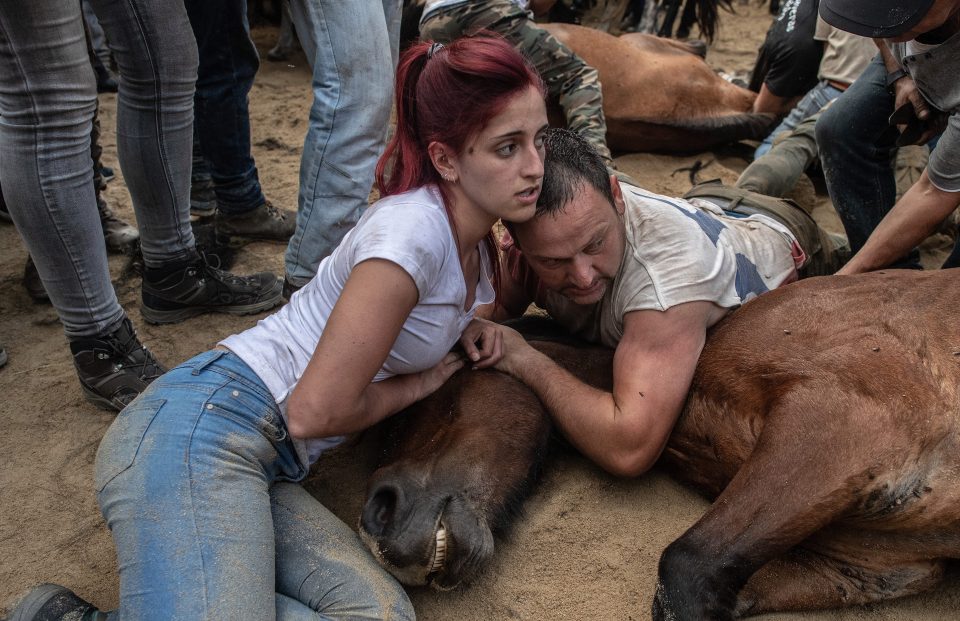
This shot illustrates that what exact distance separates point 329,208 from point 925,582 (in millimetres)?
2283

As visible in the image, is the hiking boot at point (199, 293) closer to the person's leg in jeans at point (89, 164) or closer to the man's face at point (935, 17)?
the person's leg in jeans at point (89, 164)

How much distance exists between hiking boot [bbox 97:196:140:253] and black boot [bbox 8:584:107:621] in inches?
89.3

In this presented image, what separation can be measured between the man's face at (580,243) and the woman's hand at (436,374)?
39 cm

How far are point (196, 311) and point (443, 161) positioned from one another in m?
1.81

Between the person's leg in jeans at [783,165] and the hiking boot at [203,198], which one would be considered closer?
the hiking boot at [203,198]

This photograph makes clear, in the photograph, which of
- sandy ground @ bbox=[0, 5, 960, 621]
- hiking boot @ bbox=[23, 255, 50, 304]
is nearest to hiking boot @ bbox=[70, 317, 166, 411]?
sandy ground @ bbox=[0, 5, 960, 621]

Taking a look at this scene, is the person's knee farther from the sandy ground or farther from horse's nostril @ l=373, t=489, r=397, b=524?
horse's nostril @ l=373, t=489, r=397, b=524

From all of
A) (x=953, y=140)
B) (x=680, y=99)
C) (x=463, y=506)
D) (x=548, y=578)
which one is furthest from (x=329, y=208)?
(x=680, y=99)

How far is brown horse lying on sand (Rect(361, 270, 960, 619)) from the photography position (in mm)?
1966

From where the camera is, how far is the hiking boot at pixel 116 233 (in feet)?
12.8

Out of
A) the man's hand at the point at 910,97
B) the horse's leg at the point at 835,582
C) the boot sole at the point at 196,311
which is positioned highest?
the man's hand at the point at 910,97

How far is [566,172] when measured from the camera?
2.21 m

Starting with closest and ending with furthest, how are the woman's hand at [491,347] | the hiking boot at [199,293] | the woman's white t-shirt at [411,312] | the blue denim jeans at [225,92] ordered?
the woman's white t-shirt at [411,312]
the woman's hand at [491,347]
the hiking boot at [199,293]
the blue denim jeans at [225,92]

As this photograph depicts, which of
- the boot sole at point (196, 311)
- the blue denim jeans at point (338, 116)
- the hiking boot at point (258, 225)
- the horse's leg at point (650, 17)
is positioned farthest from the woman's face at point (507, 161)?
the horse's leg at point (650, 17)
